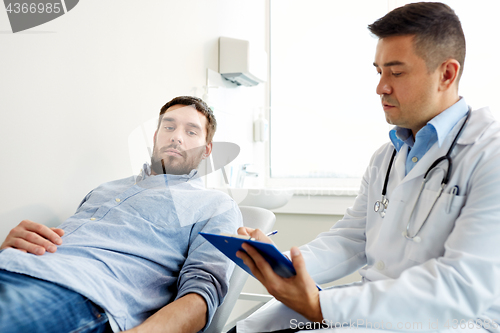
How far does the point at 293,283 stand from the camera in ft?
2.71

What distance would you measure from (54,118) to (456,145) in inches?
48.9

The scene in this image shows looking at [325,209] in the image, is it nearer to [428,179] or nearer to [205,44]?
[205,44]

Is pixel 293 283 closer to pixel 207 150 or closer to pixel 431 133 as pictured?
pixel 431 133

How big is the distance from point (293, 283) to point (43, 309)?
54 cm

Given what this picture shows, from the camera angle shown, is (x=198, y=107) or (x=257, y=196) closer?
(x=198, y=107)

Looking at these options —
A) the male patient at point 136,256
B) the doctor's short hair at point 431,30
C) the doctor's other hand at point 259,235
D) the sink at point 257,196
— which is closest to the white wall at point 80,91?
the male patient at point 136,256

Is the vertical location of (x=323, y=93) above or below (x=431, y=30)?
below

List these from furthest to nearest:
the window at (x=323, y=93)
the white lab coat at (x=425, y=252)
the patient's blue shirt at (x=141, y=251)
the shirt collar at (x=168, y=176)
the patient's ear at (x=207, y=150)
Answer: the window at (x=323, y=93), the patient's ear at (x=207, y=150), the shirt collar at (x=168, y=176), the patient's blue shirt at (x=141, y=251), the white lab coat at (x=425, y=252)

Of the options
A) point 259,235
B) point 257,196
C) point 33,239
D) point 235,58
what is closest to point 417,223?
Result: point 259,235

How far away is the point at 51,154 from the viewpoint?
1332 mm

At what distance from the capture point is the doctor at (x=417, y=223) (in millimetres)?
740

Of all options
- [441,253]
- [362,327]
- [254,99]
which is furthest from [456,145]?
[254,99]

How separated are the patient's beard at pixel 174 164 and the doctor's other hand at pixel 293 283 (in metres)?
0.65

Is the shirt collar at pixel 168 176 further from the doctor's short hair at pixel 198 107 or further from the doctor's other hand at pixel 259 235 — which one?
the doctor's other hand at pixel 259 235
